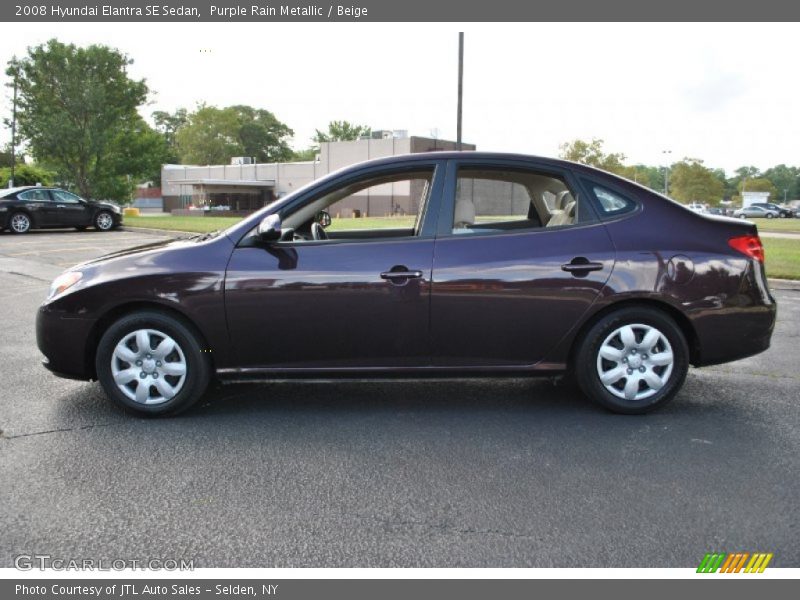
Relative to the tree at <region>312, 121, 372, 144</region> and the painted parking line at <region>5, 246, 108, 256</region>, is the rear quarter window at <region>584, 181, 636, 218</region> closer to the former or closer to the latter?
the painted parking line at <region>5, 246, 108, 256</region>

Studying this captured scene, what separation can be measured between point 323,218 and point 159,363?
1.52 meters

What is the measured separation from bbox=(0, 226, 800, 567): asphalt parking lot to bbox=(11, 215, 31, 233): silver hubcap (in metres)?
19.0

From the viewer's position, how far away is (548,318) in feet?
15.1

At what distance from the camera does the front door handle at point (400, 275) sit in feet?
14.8

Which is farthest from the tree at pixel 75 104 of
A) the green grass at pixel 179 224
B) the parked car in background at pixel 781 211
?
the parked car in background at pixel 781 211

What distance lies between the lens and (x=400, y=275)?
178 inches

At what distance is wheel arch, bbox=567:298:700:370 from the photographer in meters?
4.68

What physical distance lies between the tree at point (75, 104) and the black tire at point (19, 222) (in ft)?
30.5

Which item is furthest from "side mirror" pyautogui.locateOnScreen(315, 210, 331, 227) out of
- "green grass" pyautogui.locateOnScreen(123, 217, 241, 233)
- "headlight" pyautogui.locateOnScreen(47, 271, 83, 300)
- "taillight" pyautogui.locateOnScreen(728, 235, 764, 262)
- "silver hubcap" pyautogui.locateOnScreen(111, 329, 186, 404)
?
A: "green grass" pyautogui.locateOnScreen(123, 217, 241, 233)

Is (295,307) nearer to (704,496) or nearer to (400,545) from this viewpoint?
(400,545)

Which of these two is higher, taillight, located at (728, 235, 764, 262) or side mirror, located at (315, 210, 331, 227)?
side mirror, located at (315, 210, 331, 227)

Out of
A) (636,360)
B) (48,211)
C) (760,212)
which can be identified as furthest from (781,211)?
(636,360)

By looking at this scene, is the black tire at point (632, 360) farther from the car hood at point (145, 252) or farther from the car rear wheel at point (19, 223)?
the car rear wheel at point (19, 223)

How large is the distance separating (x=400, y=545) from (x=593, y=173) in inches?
116
